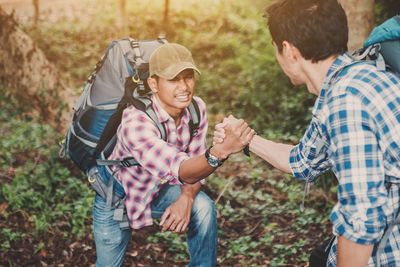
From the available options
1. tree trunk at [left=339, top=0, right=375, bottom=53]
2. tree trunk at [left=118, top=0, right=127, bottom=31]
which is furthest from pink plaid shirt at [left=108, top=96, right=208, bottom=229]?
tree trunk at [left=118, top=0, right=127, bottom=31]

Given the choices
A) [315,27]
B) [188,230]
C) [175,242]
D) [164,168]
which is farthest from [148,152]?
[175,242]

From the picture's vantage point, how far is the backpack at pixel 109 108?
3156mm

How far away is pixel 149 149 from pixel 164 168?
15 centimetres

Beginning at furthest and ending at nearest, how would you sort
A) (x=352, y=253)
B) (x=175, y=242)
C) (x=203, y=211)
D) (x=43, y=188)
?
(x=43, y=188) → (x=175, y=242) → (x=203, y=211) → (x=352, y=253)

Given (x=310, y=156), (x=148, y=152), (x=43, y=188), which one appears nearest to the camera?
(x=310, y=156)

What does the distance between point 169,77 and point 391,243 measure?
1699mm

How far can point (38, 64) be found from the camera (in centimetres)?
623

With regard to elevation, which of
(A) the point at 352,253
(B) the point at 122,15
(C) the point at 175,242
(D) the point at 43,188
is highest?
(B) the point at 122,15

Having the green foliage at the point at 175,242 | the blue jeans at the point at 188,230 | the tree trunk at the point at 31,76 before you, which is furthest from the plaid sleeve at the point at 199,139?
the tree trunk at the point at 31,76

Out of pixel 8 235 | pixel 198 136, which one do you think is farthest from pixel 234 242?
pixel 8 235

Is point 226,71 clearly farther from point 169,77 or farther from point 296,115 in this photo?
point 169,77

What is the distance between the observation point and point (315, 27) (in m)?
2.22

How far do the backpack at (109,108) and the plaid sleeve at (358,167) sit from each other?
4.57ft

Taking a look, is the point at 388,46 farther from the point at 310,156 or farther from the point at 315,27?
the point at 310,156
